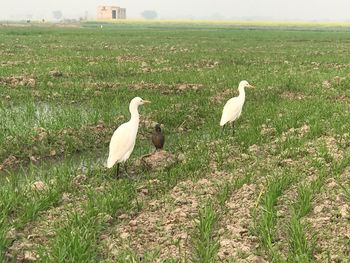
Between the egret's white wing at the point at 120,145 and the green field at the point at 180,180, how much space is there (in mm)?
441

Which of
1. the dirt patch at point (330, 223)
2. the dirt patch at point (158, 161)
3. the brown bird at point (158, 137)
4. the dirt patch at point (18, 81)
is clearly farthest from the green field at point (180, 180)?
the brown bird at point (158, 137)

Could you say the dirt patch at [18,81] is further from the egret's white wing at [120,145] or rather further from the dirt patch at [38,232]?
the dirt patch at [38,232]

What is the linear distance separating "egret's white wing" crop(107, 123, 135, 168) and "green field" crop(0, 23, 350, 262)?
0.44 metres

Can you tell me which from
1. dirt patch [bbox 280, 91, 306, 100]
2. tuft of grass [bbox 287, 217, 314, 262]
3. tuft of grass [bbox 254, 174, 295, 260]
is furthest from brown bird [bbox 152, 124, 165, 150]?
dirt patch [bbox 280, 91, 306, 100]

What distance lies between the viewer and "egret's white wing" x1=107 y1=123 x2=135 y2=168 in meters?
7.79

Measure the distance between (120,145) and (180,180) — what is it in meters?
A: 1.37

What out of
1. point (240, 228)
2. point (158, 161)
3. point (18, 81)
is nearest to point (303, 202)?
point (240, 228)

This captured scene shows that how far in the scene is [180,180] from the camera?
25.7 feet

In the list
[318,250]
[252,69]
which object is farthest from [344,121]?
[252,69]

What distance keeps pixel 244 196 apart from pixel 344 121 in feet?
18.1

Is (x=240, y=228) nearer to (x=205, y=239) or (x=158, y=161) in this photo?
(x=205, y=239)

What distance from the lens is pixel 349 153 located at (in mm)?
7984

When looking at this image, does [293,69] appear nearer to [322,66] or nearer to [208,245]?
[322,66]

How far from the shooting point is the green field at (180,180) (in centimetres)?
519
